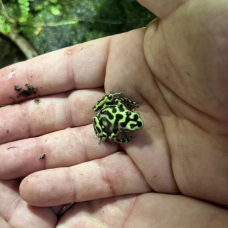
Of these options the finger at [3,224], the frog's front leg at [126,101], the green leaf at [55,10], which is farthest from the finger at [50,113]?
the green leaf at [55,10]

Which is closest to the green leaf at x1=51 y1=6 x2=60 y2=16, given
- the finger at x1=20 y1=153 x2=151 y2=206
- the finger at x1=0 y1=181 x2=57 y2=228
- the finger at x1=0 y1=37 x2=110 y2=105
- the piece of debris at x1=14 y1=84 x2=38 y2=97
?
the finger at x1=0 y1=37 x2=110 y2=105

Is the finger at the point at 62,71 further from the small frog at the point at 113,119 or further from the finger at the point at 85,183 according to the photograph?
the finger at the point at 85,183

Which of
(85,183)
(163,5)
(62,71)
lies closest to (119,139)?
(85,183)

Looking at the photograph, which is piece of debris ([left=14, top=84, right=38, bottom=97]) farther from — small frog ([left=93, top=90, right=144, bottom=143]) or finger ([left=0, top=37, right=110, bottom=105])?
small frog ([left=93, top=90, right=144, bottom=143])

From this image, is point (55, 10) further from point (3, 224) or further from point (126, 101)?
A: point (3, 224)

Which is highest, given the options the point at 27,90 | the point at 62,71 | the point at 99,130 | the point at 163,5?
the point at 163,5

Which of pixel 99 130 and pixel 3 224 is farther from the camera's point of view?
pixel 99 130

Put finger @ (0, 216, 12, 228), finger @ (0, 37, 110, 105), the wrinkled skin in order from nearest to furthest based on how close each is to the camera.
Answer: the wrinkled skin
finger @ (0, 216, 12, 228)
finger @ (0, 37, 110, 105)
